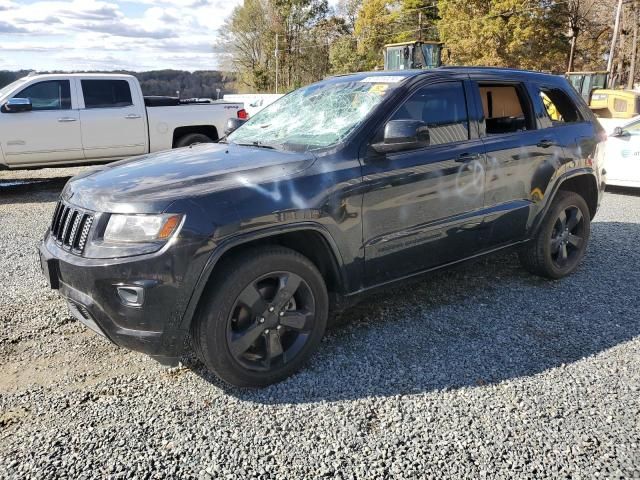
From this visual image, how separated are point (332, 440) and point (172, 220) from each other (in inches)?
53.1

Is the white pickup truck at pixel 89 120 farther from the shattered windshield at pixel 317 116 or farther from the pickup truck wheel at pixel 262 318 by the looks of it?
the pickup truck wheel at pixel 262 318

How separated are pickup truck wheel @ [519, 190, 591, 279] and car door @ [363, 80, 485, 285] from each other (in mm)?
890

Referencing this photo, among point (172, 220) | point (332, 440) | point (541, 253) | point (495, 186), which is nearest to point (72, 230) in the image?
point (172, 220)

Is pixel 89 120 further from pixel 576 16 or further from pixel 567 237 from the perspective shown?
pixel 576 16

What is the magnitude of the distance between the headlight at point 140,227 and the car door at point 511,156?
240 cm

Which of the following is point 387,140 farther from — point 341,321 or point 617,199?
point 617,199

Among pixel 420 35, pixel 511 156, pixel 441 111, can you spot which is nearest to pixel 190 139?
pixel 441 111

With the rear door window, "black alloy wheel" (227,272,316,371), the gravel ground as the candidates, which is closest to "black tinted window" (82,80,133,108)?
the gravel ground

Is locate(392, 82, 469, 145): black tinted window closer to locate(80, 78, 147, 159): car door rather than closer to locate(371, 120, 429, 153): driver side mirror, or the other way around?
locate(371, 120, 429, 153): driver side mirror

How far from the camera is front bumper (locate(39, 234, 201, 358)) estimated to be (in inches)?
102

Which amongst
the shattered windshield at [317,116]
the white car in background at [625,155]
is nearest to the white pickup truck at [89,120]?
the shattered windshield at [317,116]

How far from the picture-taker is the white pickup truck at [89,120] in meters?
8.68

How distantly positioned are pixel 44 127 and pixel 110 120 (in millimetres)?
1065

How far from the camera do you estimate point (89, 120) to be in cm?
913
